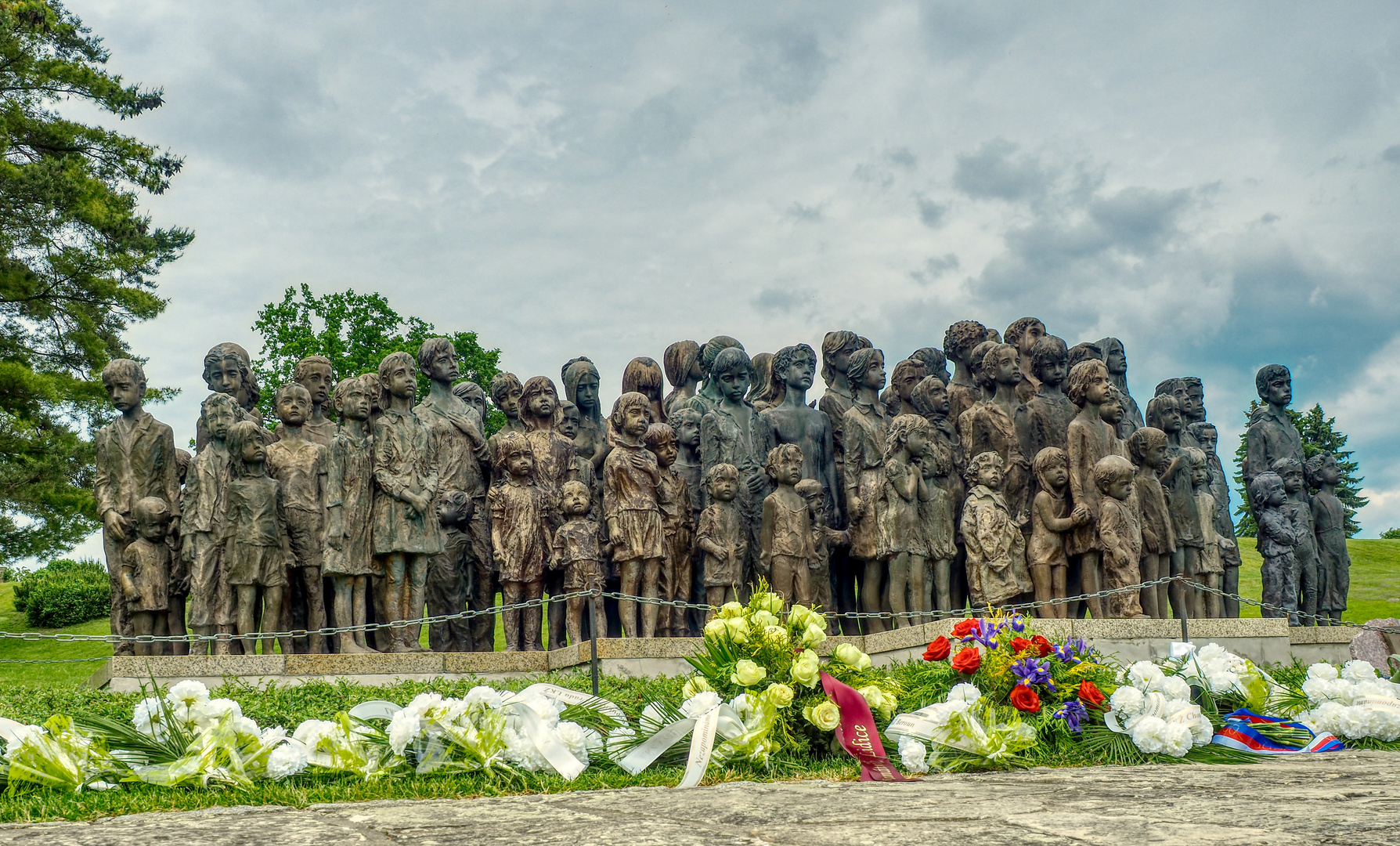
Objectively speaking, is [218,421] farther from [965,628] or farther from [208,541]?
[965,628]

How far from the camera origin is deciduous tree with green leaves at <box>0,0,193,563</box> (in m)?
20.6

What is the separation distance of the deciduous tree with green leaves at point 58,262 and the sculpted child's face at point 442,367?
10.6 meters

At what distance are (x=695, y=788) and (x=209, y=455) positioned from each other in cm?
684

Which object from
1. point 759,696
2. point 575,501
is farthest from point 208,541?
point 759,696

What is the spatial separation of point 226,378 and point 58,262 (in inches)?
455

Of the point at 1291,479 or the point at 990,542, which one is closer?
the point at 990,542

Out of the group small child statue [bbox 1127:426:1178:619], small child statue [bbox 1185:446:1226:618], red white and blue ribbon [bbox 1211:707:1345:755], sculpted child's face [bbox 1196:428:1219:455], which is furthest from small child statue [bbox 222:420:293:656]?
sculpted child's face [bbox 1196:428:1219:455]

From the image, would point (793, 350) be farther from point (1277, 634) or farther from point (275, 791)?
point (275, 791)

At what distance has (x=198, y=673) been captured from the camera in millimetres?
10414

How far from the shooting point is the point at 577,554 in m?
11.5

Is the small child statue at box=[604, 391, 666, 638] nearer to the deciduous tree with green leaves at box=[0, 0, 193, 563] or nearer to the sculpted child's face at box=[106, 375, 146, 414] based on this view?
the sculpted child's face at box=[106, 375, 146, 414]

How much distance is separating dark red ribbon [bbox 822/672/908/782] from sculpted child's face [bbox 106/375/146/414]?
7.37m

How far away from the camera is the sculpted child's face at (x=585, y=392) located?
13422mm

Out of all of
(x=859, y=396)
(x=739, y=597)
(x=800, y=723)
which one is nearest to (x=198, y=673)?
(x=739, y=597)
